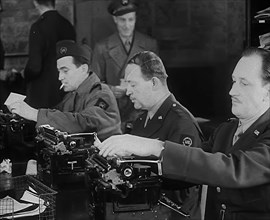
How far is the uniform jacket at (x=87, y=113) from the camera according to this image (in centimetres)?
279

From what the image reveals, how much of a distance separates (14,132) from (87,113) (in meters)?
0.40

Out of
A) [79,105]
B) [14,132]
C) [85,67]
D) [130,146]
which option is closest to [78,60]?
[85,67]

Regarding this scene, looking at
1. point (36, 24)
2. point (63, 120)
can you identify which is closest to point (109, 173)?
point (63, 120)

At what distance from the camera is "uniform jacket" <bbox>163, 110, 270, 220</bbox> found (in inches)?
61.6

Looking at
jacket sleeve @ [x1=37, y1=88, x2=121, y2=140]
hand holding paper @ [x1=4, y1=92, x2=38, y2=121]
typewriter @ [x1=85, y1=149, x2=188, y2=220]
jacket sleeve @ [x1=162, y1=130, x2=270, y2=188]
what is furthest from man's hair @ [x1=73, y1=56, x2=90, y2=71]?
jacket sleeve @ [x1=162, y1=130, x2=270, y2=188]

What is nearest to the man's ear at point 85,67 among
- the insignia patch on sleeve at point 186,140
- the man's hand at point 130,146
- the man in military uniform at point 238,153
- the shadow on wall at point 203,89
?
the insignia patch on sleeve at point 186,140

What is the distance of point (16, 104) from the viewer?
2.75m

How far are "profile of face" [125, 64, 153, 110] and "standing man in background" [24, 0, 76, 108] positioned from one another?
1148 millimetres

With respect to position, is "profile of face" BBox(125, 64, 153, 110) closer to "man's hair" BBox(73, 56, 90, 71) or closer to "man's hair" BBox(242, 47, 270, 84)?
"man's hair" BBox(73, 56, 90, 71)

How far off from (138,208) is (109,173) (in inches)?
6.5

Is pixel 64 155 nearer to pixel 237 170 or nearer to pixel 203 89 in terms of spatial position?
pixel 237 170

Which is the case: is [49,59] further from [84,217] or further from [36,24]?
[84,217]

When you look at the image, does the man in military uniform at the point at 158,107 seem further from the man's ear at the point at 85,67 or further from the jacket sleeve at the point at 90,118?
the man's ear at the point at 85,67

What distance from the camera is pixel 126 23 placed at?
380 centimetres
